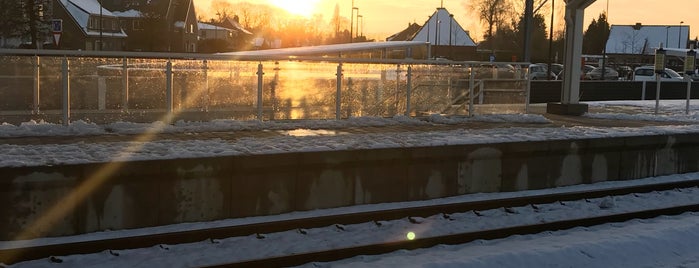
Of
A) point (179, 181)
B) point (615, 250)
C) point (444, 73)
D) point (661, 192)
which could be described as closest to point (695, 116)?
point (444, 73)

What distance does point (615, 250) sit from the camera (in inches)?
299

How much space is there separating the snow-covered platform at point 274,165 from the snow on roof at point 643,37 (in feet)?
303

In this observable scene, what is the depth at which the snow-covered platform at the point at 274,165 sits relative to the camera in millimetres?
7996

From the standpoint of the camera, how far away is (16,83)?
12.2 meters

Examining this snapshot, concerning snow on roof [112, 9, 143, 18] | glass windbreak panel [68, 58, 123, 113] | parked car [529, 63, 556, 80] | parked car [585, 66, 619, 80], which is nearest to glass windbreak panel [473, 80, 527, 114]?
glass windbreak panel [68, 58, 123, 113]

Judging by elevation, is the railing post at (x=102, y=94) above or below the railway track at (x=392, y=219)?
above

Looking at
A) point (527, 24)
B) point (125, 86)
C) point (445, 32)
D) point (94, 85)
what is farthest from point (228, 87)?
point (445, 32)

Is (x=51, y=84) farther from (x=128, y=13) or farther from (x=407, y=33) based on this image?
(x=407, y=33)

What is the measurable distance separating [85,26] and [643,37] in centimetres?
7217

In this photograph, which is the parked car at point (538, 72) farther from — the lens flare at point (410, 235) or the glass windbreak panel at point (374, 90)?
the lens flare at point (410, 235)

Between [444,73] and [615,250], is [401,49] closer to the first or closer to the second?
[444,73]

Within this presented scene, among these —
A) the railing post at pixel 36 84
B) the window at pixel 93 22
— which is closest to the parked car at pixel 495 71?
the railing post at pixel 36 84

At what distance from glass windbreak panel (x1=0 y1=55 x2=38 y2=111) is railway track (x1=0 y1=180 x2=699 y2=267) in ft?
17.0

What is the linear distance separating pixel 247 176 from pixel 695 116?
606 inches
